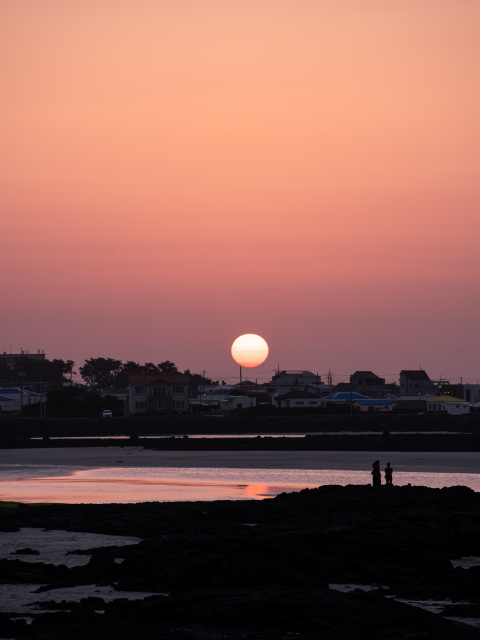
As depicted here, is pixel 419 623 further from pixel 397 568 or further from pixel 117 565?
pixel 117 565

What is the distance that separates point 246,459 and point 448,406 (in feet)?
243

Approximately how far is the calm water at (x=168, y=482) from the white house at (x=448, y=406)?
78380mm

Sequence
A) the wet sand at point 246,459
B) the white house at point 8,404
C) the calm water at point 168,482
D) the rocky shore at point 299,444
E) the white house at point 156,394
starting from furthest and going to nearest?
the white house at point 8,404, the white house at point 156,394, the rocky shore at point 299,444, the wet sand at point 246,459, the calm water at point 168,482

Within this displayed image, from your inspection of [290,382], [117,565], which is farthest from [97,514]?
[290,382]

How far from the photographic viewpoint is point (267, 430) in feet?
374

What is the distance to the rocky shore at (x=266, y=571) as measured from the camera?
14.2 m

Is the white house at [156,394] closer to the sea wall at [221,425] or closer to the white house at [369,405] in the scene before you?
the sea wall at [221,425]

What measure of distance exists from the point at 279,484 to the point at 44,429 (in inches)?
2728

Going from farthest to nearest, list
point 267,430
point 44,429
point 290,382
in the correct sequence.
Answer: point 290,382, point 267,430, point 44,429

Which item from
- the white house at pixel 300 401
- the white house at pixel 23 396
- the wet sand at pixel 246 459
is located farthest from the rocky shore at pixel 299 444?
the white house at pixel 300 401

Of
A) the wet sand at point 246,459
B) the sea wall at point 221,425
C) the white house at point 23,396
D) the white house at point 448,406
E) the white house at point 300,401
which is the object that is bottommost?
the wet sand at point 246,459

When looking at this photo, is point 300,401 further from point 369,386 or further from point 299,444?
Answer: point 299,444

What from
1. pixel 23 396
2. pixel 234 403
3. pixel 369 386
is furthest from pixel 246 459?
pixel 369 386

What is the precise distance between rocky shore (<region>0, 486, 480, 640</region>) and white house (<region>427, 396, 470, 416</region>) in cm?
10065
